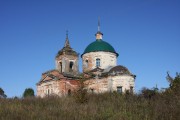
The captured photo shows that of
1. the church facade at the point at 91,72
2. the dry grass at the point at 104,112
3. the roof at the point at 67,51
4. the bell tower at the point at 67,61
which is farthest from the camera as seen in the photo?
the roof at the point at 67,51

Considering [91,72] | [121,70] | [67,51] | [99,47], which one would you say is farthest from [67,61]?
[121,70]

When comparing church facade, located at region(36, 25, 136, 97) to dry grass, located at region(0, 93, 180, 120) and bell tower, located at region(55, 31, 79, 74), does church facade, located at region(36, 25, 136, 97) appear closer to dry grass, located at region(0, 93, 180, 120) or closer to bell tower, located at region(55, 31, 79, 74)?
Result: bell tower, located at region(55, 31, 79, 74)

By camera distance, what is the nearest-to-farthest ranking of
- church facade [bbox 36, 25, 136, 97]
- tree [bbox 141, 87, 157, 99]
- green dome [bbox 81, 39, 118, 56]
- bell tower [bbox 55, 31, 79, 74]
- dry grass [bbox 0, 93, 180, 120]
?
dry grass [bbox 0, 93, 180, 120], tree [bbox 141, 87, 157, 99], church facade [bbox 36, 25, 136, 97], green dome [bbox 81, 39, 118, 56], bell tower [bbox 55, 31, 79, 74]

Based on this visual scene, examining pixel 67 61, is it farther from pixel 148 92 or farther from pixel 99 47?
pixel 148 92

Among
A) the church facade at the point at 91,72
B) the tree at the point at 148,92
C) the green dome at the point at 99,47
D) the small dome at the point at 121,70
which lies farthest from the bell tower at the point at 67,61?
the tree at the point at 148,92

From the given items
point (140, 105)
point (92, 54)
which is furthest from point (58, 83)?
point (140, 105)

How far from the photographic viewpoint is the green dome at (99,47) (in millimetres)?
37969

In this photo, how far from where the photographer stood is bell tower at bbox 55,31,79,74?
38.7 m

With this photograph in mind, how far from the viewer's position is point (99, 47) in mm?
38031

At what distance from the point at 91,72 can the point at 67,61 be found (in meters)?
4.12

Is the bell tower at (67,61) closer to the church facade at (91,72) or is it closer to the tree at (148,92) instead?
the church facade at (91,72)

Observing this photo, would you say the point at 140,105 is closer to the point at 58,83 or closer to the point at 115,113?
the point at 115,113

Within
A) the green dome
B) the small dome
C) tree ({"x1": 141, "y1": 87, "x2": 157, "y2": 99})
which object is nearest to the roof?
the green dome

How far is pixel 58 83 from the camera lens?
35.7 meters
